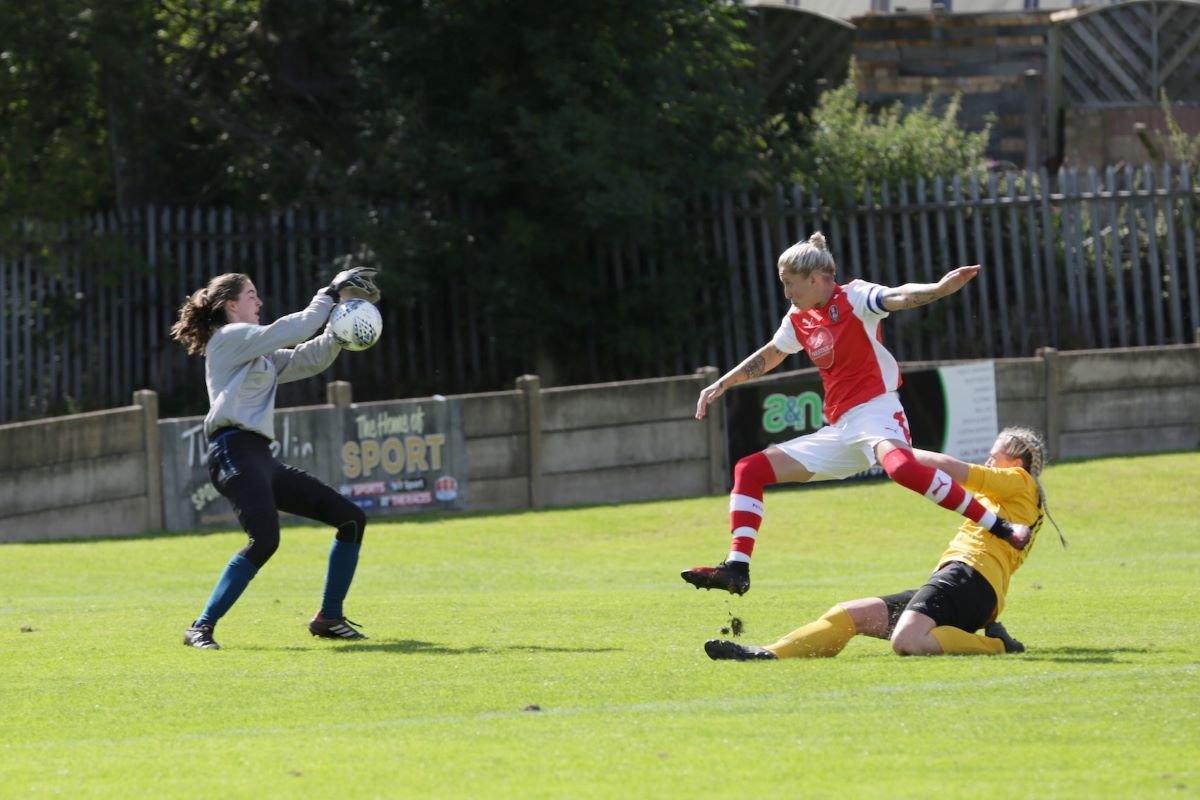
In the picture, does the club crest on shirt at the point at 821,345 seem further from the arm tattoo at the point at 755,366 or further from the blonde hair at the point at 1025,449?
the blonde hair at the point at 1025,449

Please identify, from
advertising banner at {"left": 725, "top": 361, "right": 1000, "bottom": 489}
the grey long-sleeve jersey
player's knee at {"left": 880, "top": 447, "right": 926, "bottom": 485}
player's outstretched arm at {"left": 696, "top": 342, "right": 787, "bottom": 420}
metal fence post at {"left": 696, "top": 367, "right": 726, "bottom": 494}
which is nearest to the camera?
player's knee at {"left": 880, "top": 447, "right": 926, "bottom": 485}

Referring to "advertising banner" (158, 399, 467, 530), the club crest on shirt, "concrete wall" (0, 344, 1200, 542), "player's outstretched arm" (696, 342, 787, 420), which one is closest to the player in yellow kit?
the club crest on shirt

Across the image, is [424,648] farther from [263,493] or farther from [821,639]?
[821,639]

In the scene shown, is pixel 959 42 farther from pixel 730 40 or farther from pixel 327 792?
pixel 327 792

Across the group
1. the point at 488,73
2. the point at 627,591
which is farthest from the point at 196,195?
the point at 627,591

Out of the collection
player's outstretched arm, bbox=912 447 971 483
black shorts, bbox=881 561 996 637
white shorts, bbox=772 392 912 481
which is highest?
white shorts, bbox=772 392 912 481

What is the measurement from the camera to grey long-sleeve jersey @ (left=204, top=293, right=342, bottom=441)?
31.1 ft

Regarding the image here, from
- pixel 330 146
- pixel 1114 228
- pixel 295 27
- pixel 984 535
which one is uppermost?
pixel 295 27

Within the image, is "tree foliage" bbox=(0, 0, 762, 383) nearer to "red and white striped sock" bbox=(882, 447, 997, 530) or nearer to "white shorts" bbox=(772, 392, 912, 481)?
"white shorts" bbox=(772, 392, 912, 481)

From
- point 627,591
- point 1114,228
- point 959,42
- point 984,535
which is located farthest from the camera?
point 959,42

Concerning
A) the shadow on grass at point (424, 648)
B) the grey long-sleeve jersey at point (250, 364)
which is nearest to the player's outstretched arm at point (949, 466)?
the shadow on grass at point (424, 648)

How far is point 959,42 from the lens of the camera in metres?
29.2

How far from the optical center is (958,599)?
28.4ft

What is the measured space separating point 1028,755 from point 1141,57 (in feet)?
82.1
